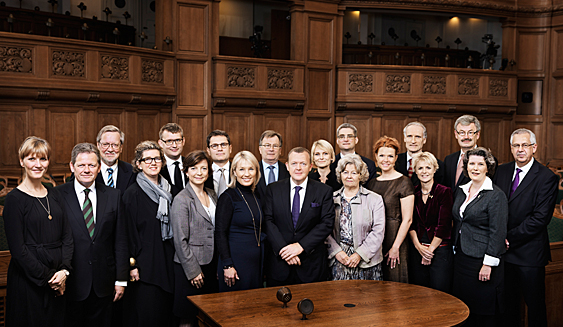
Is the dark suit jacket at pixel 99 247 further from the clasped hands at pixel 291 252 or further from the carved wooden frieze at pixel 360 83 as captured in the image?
the carved wooden frieze at pixel 360 83

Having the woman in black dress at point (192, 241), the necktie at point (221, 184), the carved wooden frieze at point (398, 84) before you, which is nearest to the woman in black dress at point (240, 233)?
the woman in black dress at point (192, 241)

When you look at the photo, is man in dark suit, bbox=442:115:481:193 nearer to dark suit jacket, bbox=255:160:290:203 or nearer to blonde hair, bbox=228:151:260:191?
dark suit jacket, bbox=255:160:290:203

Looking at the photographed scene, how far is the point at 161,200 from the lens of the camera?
3236 mm

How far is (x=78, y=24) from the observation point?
8289 millimetres

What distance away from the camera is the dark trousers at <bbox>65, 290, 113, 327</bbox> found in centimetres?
283

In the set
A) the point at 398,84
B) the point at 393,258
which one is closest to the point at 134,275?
the point at 393,258

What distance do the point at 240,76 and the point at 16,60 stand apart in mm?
3167

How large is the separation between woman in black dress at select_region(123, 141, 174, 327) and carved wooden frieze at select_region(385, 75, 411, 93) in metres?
6.44

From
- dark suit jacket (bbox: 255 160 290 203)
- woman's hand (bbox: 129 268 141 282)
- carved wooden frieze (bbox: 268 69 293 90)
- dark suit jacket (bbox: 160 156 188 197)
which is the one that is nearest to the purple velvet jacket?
dark suit jacket (bbox: 255 160 290 203)

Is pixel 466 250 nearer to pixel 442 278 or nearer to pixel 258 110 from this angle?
pixel 442 278

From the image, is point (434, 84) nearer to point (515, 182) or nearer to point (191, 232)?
point (515, 182)

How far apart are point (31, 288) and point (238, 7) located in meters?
8.73

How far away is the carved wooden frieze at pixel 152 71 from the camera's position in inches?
285

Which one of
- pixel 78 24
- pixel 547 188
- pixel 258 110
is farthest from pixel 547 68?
pixel 78 24
